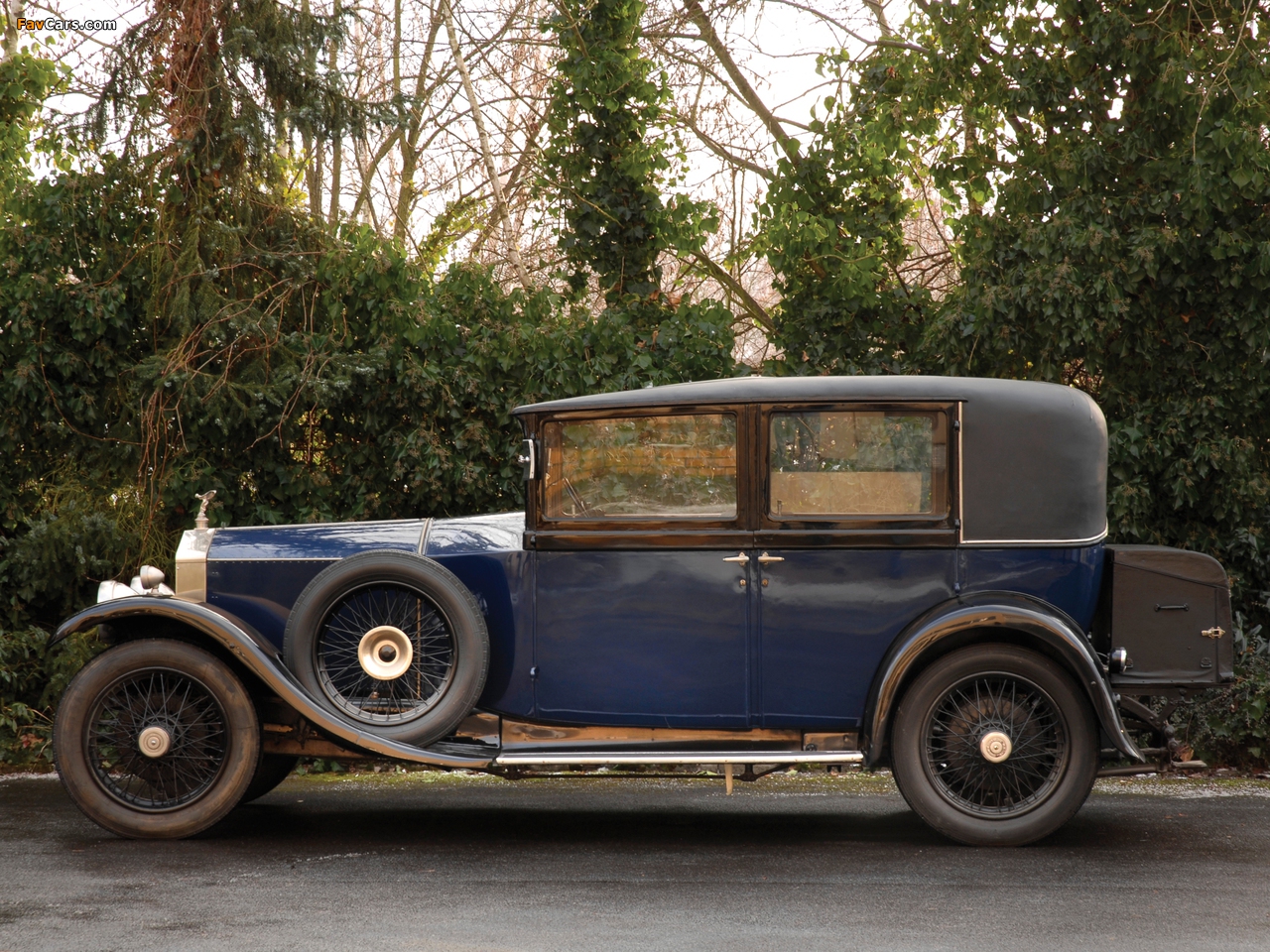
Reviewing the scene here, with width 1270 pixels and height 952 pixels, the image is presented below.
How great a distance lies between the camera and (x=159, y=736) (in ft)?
16.3

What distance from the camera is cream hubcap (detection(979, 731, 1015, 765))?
15.9ft

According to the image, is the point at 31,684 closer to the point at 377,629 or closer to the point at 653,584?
the point at 377,629

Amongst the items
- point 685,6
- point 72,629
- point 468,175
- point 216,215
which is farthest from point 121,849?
point 468,175

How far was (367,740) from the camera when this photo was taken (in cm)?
483

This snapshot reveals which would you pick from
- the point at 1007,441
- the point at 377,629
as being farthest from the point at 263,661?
the point at 1007,441

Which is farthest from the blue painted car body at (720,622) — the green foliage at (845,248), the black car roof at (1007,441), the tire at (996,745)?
the green foliage at (845,248)

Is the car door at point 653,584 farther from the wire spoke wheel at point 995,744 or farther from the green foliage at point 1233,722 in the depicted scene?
the green foliage at point 1233,722

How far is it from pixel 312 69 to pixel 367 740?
17.2ft

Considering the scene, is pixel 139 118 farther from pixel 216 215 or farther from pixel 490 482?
pixel 490 482

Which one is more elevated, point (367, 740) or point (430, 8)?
point (430, 8)

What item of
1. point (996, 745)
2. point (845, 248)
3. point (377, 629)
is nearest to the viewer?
point (996, 745)

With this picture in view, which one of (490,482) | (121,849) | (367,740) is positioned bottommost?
(121,849)

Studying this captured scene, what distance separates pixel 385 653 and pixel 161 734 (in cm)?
98

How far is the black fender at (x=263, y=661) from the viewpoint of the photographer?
190 inches
